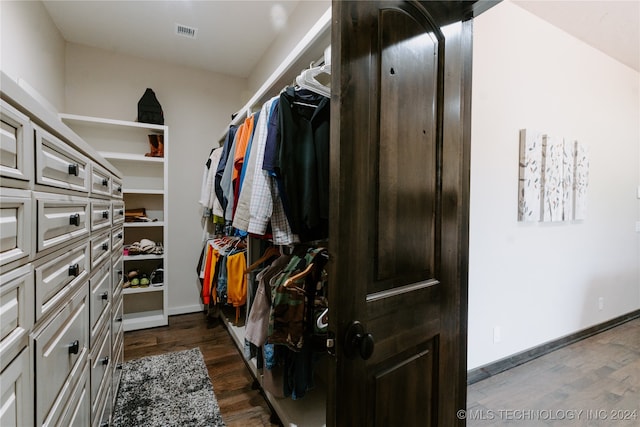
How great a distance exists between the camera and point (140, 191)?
9.18 feet

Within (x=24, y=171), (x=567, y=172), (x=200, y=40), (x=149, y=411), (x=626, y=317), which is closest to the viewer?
(x=24, y=171)

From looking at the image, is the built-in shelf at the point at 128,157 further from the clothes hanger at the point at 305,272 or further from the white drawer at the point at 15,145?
the white drawer at the point at 15,145

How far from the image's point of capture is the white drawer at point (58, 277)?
66 cm

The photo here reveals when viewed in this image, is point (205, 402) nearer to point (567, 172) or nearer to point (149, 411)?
point (149, 411)

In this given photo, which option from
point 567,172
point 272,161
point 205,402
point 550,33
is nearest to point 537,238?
point 567,172

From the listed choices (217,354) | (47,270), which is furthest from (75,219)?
(217,354)

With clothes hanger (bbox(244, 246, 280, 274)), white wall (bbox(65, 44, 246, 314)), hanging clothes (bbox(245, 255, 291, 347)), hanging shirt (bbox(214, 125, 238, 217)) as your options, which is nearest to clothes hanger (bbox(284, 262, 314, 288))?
hanging clothes (bbox(245, 255, 291, 347))

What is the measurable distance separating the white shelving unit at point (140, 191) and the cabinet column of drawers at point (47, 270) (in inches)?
72.8

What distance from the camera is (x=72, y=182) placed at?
2.89 ft

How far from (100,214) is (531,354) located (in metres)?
3.01

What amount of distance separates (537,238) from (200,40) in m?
3.48

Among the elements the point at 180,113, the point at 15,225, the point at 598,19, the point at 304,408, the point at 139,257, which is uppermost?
the point at 598,19

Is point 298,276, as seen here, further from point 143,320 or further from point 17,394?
point 143,320

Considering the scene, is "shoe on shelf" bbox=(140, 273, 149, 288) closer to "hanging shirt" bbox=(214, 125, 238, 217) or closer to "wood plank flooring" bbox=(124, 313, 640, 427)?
"wood plank flooring" bbox=(124, 313, 640, 427)
